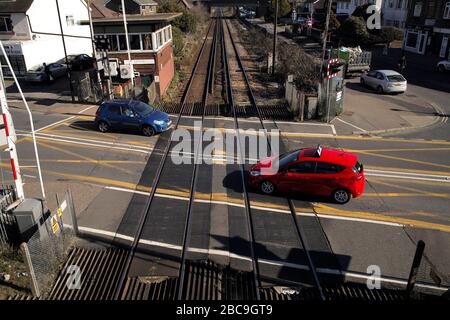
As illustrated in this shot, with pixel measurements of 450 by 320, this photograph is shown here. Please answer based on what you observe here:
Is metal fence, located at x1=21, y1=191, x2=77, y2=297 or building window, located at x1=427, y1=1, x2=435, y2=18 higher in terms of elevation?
building window, located at x1=427, y1=1, x2=435, y2=18

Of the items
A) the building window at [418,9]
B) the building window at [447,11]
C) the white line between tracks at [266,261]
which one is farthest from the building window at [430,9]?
the white line between tracks at [266,261]

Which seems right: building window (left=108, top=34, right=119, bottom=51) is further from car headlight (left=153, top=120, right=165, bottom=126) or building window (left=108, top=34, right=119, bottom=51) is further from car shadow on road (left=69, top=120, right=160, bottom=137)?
car headlight (left=153, top=120, right=165, bottom=126)

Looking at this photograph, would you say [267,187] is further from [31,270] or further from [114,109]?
[114,109]

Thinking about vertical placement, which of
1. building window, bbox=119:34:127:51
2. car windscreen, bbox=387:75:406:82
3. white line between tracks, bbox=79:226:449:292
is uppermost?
building window, bbox=119:34:127:51

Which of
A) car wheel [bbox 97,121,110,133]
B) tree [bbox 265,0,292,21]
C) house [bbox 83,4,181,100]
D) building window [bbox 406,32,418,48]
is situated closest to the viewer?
car wheel [bbox 97,121,110,133]

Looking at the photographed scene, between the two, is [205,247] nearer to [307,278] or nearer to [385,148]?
[307,278]

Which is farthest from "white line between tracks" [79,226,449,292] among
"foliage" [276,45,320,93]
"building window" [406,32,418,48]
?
"building window" [406,32,418,48]

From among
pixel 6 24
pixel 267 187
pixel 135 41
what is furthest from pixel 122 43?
pixel 267 187
